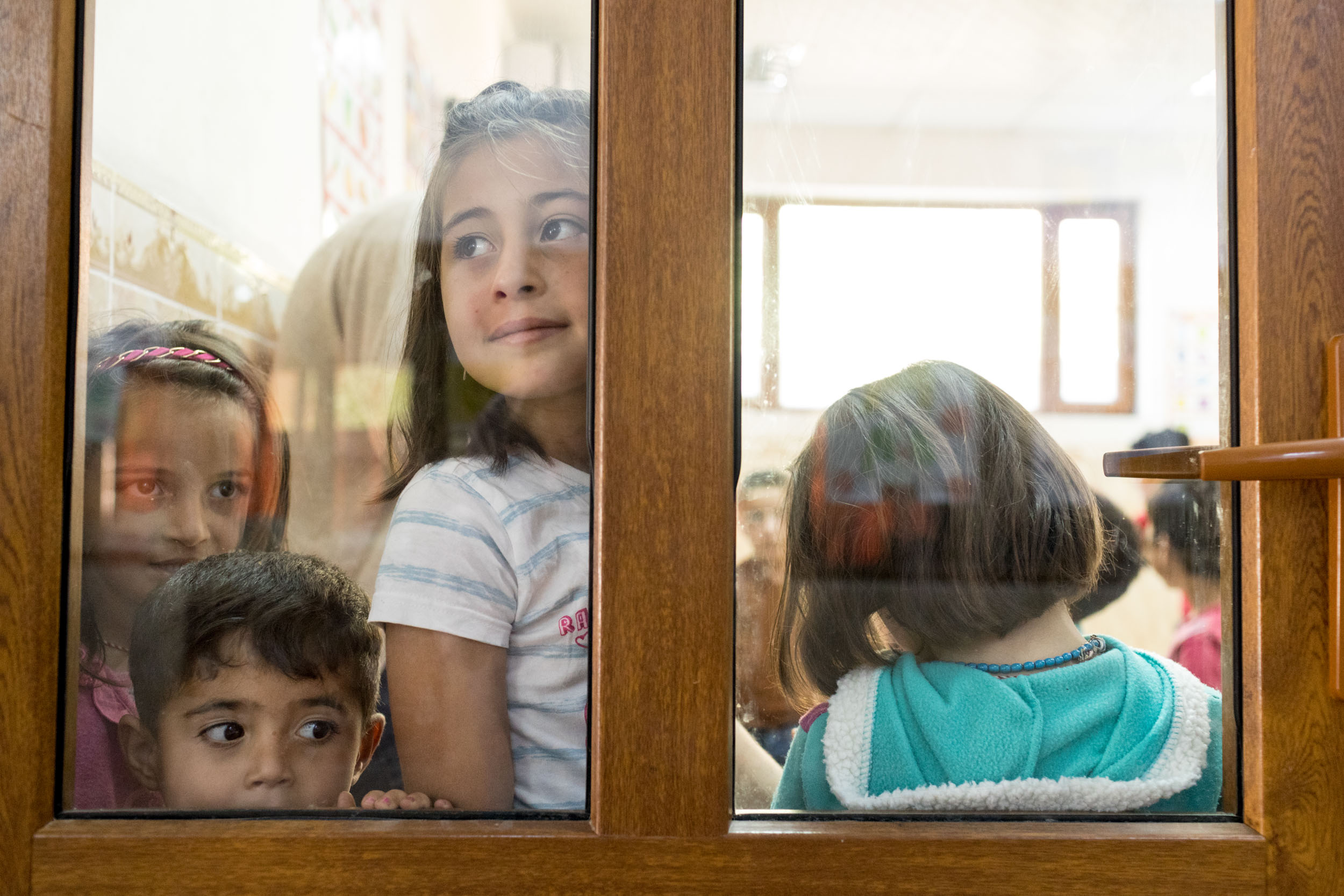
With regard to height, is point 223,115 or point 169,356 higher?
A: point 223,115

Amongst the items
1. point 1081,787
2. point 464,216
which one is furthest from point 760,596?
point 464,216

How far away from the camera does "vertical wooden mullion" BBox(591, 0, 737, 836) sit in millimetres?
769

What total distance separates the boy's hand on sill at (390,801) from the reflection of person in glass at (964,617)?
29 centimetres

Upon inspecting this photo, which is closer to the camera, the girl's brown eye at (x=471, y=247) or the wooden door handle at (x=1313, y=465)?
the wooden door handle at (x=1313, y=465)

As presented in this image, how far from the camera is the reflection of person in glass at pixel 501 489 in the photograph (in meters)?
0.81

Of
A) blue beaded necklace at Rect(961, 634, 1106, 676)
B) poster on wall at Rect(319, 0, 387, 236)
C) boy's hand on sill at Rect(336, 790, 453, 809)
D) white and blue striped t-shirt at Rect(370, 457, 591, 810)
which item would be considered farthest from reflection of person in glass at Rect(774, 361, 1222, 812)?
poster on wall at Rect(319, 0, 387, 236)

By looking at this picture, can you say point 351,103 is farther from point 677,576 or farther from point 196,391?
point 677,576

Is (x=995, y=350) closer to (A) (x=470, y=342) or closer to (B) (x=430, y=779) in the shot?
(A) (x=470, y=342)

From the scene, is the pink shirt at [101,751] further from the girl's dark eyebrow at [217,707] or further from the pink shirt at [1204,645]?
the pink shirt at [1204,645]

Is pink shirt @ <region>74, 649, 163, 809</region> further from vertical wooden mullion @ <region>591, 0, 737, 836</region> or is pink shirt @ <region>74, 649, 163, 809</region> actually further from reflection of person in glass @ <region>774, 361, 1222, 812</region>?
reflection of person in glass @ <region>774, 361, 1222, 812</region>

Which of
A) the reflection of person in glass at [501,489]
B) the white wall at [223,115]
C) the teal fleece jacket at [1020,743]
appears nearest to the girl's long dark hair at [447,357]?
the reflection of person in glass at [501,489]

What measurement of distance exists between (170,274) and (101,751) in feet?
1.34

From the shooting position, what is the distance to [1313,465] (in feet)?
2.33

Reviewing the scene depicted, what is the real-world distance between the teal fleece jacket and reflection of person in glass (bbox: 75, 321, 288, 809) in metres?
0.51
